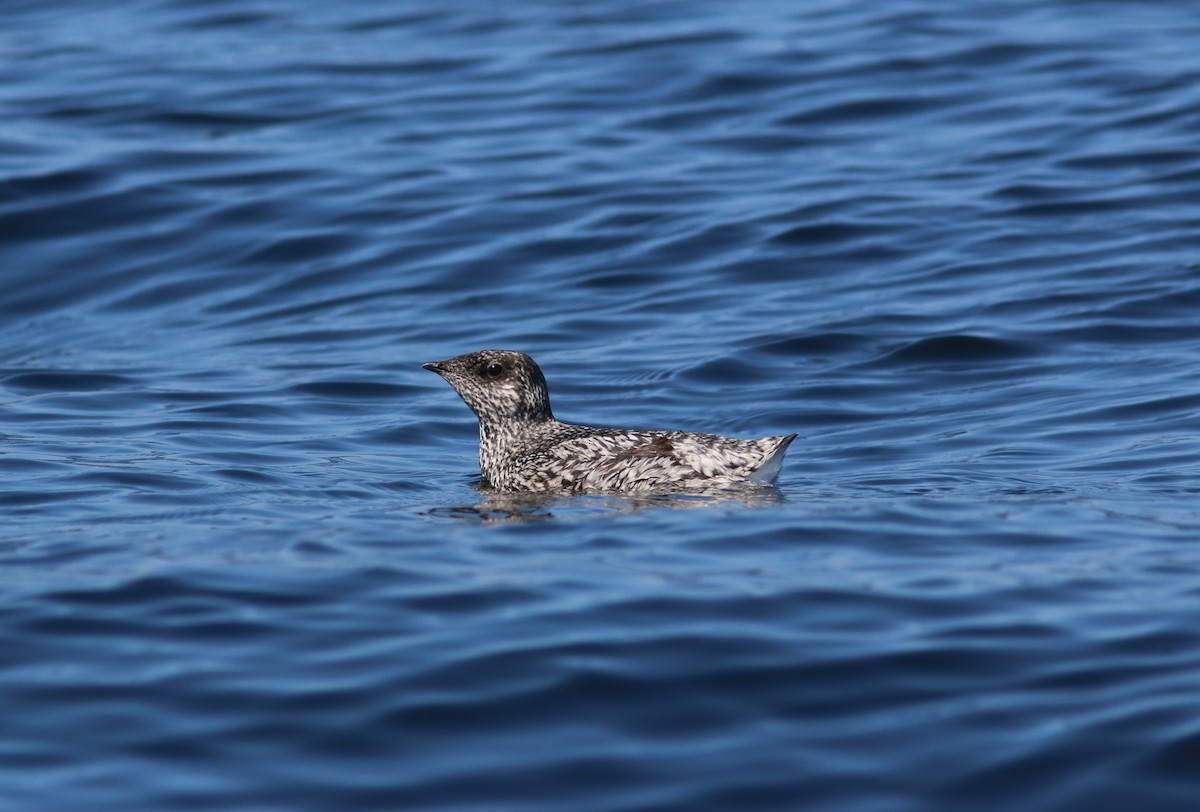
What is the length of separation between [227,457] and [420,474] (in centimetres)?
130

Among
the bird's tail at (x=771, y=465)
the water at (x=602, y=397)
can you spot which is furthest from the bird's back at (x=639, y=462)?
the water at (x=602, y=397)

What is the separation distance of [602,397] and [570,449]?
275 cm

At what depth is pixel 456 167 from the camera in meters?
19.5

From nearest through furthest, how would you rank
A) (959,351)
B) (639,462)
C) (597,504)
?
(597,504), (639,462), (959,351)

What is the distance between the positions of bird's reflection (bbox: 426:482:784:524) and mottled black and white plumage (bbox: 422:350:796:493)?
0.11 meters

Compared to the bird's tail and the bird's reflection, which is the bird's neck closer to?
the bird's reflection

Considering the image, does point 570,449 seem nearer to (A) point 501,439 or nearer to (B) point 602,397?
(A) point 501,439

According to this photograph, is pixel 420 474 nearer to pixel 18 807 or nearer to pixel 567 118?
pixel 18 807

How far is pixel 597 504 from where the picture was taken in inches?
396

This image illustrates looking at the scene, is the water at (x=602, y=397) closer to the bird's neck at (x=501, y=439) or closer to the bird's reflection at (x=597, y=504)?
the bird's reflection at (x=597, y=504)

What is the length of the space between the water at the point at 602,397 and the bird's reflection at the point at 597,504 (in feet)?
0.21

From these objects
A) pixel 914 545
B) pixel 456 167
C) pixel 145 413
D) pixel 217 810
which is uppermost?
pixel 456 167

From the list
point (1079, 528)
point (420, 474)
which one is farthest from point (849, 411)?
point (1079, 528)

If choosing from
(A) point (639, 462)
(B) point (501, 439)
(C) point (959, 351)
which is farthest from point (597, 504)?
(C) point (959, 351)
